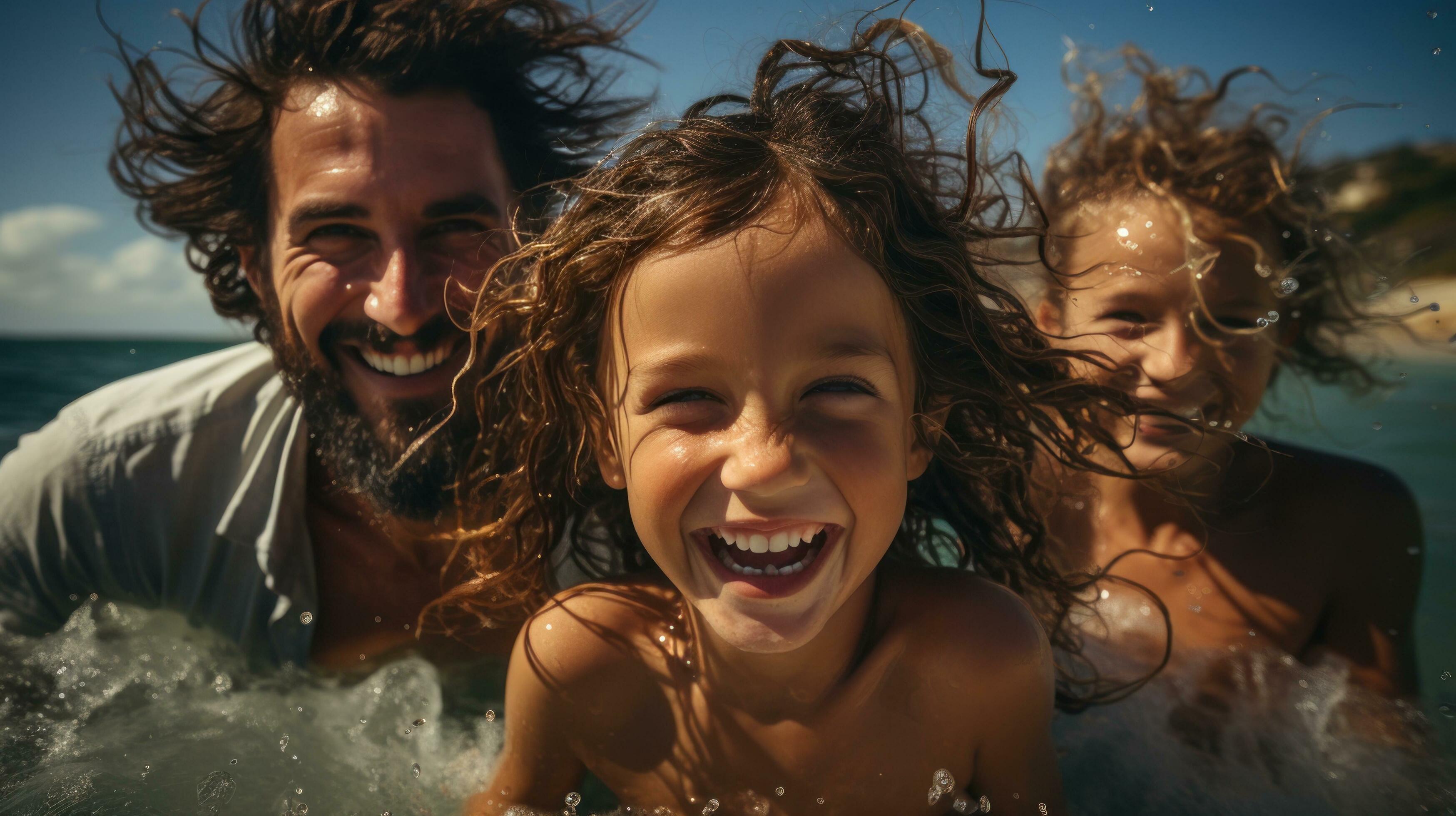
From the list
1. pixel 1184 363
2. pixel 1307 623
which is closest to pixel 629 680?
pixel 1184 363

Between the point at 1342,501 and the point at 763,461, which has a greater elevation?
the point at 763,461

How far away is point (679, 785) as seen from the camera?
2062mm

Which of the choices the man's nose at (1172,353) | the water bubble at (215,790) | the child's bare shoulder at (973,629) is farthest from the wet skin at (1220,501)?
the water bubble at (215,790)

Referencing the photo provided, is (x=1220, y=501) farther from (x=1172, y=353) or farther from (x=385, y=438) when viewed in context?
(x=385, y=438)

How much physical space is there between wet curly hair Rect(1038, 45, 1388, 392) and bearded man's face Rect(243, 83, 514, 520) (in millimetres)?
1765

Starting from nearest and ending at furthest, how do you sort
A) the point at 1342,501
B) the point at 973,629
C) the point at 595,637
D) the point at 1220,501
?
the point at 973,629, the point at 595,637, the point at 1342,501, the point at 1220,501

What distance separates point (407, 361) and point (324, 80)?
84 centimetres

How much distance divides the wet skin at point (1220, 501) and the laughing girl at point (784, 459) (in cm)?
59

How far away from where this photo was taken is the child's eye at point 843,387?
5.37 feet

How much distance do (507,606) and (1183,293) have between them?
207cm

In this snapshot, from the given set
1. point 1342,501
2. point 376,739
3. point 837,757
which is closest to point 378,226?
point 376,739

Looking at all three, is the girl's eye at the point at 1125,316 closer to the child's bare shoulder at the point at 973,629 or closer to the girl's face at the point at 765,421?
the child's bare shoulder at the point at 973,629

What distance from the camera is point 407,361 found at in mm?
2643

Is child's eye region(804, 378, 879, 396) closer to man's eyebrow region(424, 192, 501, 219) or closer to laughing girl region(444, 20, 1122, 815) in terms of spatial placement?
laughing girl region(444, 20, 1122, 815)
